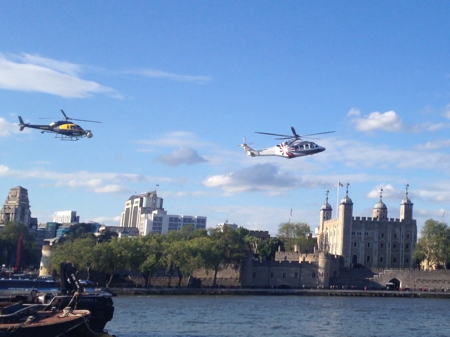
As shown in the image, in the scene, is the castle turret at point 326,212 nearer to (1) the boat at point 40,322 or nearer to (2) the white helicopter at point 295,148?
(2) the white helicopter at point 295,148

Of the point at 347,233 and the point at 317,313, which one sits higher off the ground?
the point at 347,233

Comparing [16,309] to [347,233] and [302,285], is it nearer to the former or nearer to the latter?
[302,285]

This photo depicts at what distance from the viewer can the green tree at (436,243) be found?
14162 cm

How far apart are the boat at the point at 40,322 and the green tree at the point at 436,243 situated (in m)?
107

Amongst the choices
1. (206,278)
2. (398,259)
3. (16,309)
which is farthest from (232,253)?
(16,309)

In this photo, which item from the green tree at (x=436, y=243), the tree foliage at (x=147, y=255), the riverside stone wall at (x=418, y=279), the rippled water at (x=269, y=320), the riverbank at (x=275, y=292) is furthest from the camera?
the green tree at (x=436, y=243)

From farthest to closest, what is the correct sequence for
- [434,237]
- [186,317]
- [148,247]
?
[434,237] < [148,247] < [186,317]

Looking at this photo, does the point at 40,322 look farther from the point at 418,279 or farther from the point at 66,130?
the point at 418,279

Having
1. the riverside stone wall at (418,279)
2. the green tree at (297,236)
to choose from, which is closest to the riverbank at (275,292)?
the riverside stone wall at (418,279)

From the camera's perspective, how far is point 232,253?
5000 inches

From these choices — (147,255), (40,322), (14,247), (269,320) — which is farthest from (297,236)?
(40,322)

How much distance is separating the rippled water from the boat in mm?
10004

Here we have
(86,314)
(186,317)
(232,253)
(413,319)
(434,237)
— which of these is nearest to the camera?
(86,314)

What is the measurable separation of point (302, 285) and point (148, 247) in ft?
96.2
